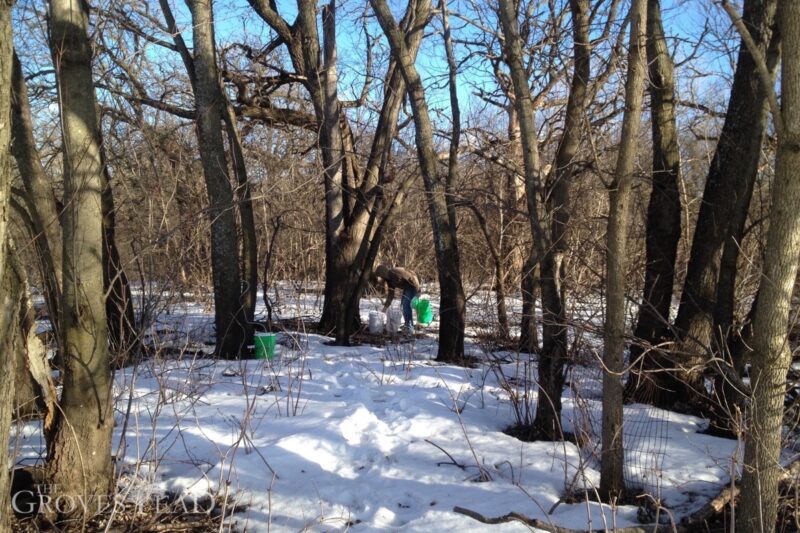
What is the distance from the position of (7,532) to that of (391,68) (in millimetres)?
9570

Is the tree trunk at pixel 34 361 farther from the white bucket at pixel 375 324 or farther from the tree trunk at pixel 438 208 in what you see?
the white bucket at pixel 375 324

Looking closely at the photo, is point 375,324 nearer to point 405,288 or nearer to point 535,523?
point 405,288

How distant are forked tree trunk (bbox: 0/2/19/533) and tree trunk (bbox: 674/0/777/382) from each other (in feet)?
14.4

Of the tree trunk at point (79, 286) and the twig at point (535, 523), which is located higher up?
the tree trunk at point (79, 286)

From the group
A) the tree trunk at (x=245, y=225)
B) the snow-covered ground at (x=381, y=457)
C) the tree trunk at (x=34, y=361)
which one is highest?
the tree trunk at (x=245, y=225)

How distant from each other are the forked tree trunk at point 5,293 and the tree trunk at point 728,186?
4.40 meters

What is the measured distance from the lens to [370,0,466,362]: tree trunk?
721 centimetres

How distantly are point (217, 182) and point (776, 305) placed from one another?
6178 mm

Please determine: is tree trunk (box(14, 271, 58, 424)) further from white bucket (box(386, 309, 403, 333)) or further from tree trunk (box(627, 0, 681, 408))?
white bucket (box(386, 309, 403, 333))

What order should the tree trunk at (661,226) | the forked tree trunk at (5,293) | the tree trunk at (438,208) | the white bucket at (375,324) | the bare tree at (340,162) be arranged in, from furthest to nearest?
1. the white bucket at (375,324)
2. the bare tree at (340,162)
3. the tree trunk at (438,208)
4. the tree trunk at (661,226)
5. the forked tree trunk at (5,293)

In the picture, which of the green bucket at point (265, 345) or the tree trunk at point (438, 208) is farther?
the green bucket at point (265, 345)

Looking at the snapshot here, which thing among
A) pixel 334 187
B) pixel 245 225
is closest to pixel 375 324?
pixel 334 187

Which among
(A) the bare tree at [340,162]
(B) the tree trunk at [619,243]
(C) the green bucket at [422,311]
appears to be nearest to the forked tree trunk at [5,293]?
(B) the tree trunk at [619,243]

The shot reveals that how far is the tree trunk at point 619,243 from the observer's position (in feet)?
11.4
